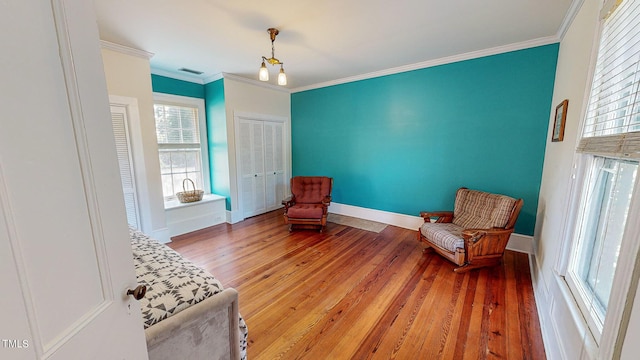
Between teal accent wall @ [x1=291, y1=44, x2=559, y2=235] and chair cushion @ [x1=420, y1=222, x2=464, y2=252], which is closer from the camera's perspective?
chair cushion @ [x1=420, y1=222, x2=464, y2=252]

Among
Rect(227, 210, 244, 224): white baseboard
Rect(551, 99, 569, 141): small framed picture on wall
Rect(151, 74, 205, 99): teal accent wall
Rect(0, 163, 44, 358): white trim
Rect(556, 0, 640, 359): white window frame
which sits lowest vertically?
Rect(227, 210, 244, 224): white baseboard

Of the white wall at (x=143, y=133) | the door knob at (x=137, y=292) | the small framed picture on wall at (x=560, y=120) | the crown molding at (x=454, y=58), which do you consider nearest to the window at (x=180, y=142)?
the white wall at (x=143, y=133)

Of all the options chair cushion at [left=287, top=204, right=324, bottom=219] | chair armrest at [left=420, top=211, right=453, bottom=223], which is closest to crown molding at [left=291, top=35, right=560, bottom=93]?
chair armrest at [left=420, top=211, right=453, bottom=223]

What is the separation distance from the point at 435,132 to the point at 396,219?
1546 millimetres

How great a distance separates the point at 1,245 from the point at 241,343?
4.37 feet

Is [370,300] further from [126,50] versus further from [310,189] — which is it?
[126,50]

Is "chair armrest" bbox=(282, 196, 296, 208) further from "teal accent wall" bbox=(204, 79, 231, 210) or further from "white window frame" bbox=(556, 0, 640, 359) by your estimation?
"white window frame" bbox=(556, 0, 640, 359)

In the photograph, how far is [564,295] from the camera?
1.48 meters

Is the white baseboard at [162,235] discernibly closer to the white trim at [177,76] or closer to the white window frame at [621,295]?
the white trim at [177,76]

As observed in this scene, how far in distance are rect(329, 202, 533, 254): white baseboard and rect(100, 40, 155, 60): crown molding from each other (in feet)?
12.2

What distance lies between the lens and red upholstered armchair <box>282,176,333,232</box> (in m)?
3.77

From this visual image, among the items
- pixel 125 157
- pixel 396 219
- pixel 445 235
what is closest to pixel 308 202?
pixel 396 219

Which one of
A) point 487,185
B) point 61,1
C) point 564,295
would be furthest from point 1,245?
point 487,185

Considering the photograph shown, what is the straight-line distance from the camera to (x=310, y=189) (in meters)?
4.32
